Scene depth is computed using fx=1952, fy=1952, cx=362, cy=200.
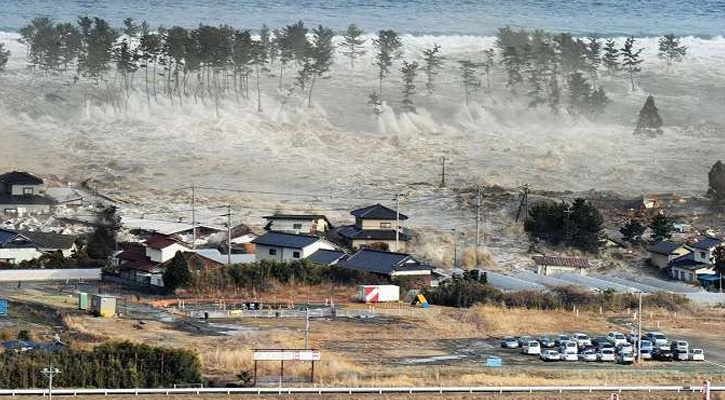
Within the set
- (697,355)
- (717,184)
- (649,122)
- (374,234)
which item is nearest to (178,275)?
(374,234)

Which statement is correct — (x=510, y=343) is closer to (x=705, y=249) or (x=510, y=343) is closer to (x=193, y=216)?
(x=705, y=249)

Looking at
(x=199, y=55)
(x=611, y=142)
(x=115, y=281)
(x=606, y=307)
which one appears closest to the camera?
(x=606, y=307)

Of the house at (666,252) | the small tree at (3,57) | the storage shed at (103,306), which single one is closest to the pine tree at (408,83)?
the small tree at (3,57)

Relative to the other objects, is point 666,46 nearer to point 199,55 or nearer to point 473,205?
point 199,55

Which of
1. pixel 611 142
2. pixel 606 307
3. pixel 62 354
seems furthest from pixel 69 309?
pixel 611 142

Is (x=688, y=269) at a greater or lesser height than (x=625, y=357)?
lesser

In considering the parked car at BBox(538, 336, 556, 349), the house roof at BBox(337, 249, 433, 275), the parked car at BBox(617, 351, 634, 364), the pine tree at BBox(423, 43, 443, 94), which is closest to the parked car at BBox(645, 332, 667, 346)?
the parked car at BBox(617, 351, 634, 364)

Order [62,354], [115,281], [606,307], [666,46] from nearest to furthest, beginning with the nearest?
1. [62,354]
2. [606,307]
3. [115,281]
4. [666,46]

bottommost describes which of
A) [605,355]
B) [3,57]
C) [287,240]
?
[287,240]
